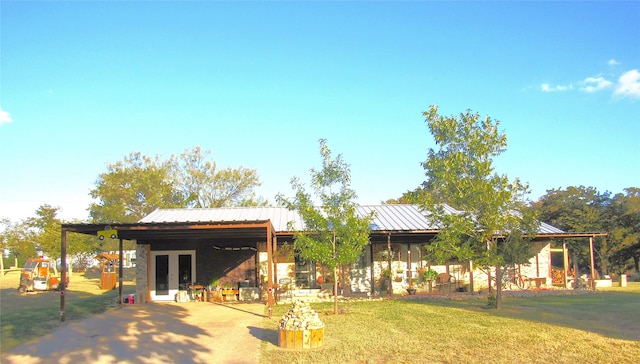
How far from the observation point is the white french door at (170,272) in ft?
63.3

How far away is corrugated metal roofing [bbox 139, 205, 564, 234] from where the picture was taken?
19562 millimetres

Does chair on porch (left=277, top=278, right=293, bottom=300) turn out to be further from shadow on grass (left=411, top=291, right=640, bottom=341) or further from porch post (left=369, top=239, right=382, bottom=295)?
shadow on grass (left=411, top=291, right=640, bottom=341)

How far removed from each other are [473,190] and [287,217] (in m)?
10.3

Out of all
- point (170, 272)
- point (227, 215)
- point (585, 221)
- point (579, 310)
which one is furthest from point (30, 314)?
point (585, 221)

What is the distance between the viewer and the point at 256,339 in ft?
33.6

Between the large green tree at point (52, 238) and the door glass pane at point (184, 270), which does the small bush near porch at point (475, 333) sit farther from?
the large green tree at point (52, 238)

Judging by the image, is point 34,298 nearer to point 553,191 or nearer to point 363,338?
point 363,338

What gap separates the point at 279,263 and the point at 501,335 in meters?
11.3

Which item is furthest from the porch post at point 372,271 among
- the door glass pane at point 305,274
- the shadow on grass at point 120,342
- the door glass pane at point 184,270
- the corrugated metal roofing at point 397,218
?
the shadow on grass at point 120,342

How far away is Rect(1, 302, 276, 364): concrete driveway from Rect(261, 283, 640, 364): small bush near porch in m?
0.65

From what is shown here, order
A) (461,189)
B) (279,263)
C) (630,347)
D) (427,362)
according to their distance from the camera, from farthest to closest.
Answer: (279,263)
(461,189)
(630,347)
(427,362)

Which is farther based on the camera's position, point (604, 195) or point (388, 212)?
point (604, 195)

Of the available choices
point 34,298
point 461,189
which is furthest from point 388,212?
point 34,298

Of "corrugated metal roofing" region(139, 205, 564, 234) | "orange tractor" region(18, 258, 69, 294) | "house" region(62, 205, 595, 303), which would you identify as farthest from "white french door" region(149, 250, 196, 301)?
"orange tractor" region(18, 258, 69, 294)
